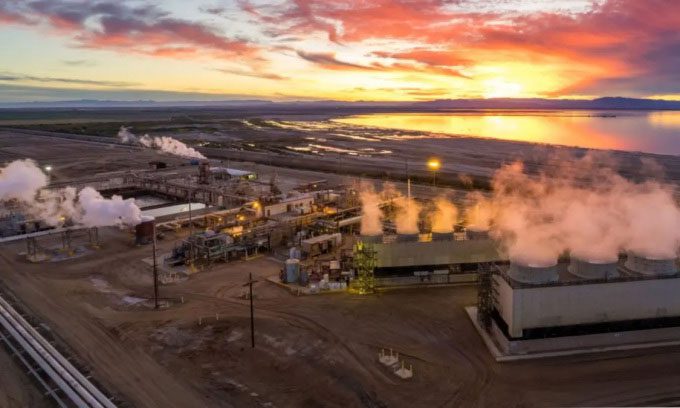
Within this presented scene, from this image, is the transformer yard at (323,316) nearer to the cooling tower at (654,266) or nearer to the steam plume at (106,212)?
the cooling tower at (654,266)

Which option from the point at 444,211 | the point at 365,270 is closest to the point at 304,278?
the point at 365,270

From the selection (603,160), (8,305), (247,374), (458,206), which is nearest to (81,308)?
(8,305)

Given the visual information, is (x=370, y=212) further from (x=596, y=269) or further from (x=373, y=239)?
(x=596, y=269)

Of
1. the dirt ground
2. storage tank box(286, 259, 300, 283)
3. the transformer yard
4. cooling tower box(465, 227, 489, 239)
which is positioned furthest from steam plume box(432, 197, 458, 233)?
the dirt ground

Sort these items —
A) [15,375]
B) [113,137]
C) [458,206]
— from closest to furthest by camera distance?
[15,375], [458,206], [113,137]

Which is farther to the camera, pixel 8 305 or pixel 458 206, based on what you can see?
pixel 458 206

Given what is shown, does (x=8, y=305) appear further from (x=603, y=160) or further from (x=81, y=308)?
(x=603, y=160)

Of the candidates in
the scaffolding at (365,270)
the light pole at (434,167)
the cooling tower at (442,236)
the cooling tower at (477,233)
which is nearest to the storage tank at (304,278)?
the scaffolding at (365,270)
